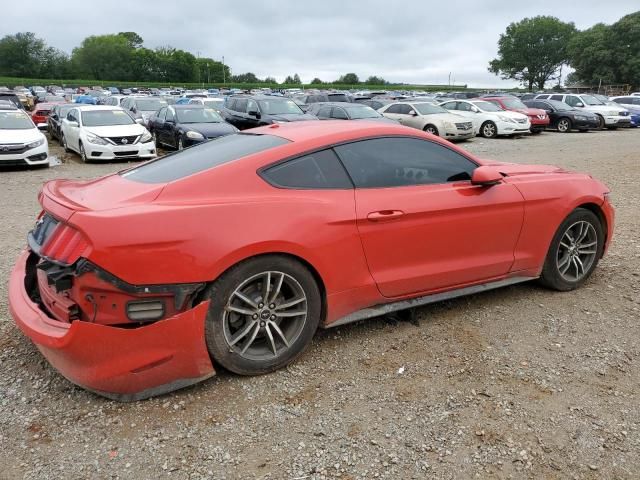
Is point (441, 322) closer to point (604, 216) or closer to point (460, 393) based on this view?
point (460, 393)

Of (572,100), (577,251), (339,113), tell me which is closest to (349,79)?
(572,100)

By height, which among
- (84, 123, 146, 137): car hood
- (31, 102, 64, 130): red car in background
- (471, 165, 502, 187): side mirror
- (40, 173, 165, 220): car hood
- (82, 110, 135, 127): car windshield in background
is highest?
(471, 165, 502, 187): side mirror

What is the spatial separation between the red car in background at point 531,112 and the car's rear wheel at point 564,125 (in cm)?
55

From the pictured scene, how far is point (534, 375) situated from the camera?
326cm

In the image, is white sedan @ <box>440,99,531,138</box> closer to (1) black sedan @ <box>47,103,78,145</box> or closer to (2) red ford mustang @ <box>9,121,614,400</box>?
(1) black sedan @ <box>47,103,78,145</box>

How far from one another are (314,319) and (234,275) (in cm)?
63

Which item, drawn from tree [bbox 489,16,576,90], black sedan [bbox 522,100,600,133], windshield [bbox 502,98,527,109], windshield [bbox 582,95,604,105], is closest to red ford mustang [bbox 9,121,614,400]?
windshield [bbox 502,98,527,109]

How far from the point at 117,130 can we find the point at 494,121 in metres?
13.8

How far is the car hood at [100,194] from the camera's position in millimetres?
2967

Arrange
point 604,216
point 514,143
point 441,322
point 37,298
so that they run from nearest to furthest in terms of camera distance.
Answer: point 37,298 < point 441,322 < point 604,216 < point 514,143

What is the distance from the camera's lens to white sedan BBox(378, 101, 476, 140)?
18297 mm

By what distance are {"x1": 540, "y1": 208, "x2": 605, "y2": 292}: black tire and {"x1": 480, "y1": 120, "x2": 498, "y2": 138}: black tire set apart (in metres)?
16.8

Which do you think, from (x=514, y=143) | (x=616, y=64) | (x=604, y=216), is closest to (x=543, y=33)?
(x=616, y=64)

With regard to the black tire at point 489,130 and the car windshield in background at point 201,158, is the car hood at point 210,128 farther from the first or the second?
the black tire at point 489,130
